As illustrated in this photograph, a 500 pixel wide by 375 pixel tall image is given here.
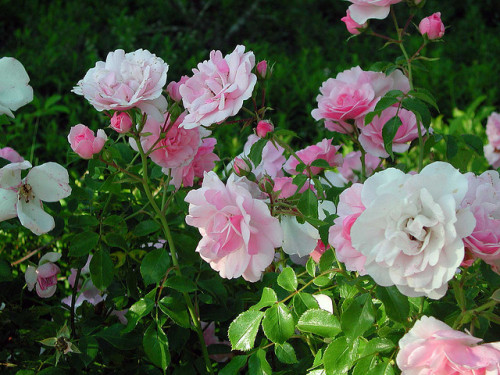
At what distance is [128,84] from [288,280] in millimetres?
388

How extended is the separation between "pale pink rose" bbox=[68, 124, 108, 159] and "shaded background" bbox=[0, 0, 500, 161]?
1.45 meters

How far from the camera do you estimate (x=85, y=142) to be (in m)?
1.01

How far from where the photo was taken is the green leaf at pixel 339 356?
2.84 ft

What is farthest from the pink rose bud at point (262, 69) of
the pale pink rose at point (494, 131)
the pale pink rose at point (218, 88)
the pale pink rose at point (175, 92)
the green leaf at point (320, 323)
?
the pale pink rose at point (494, 131)

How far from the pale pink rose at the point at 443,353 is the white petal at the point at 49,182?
1.95 ft

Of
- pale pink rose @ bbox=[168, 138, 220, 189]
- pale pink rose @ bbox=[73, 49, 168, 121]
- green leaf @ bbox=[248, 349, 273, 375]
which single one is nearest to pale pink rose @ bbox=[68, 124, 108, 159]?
pale pink rose @ bbox=[73, 49, 168, 121]

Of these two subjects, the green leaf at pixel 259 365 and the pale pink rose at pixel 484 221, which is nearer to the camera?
the pale pink rose at pixel 484 221

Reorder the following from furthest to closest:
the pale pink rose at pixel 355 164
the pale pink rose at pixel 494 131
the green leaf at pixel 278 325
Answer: the pale pink rose at pixel 494 131 → the pale pink rose at pixel 355 164 → the green leaf at pixel 278 325

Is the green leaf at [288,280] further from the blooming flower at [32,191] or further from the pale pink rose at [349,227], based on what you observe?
the blooming flower at [32,191]

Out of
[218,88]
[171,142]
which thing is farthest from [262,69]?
[171,142]

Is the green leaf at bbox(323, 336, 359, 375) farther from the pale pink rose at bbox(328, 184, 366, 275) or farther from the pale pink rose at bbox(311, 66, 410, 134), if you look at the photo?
the pale pink rose at bbox(311, 66, 410, 134)

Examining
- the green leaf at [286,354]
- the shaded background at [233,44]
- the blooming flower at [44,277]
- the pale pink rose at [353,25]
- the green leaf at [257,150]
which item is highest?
the pale pink rose at [353,25]

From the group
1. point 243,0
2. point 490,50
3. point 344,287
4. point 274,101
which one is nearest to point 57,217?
point 344,287

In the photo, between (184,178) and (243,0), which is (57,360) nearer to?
(184,178)
